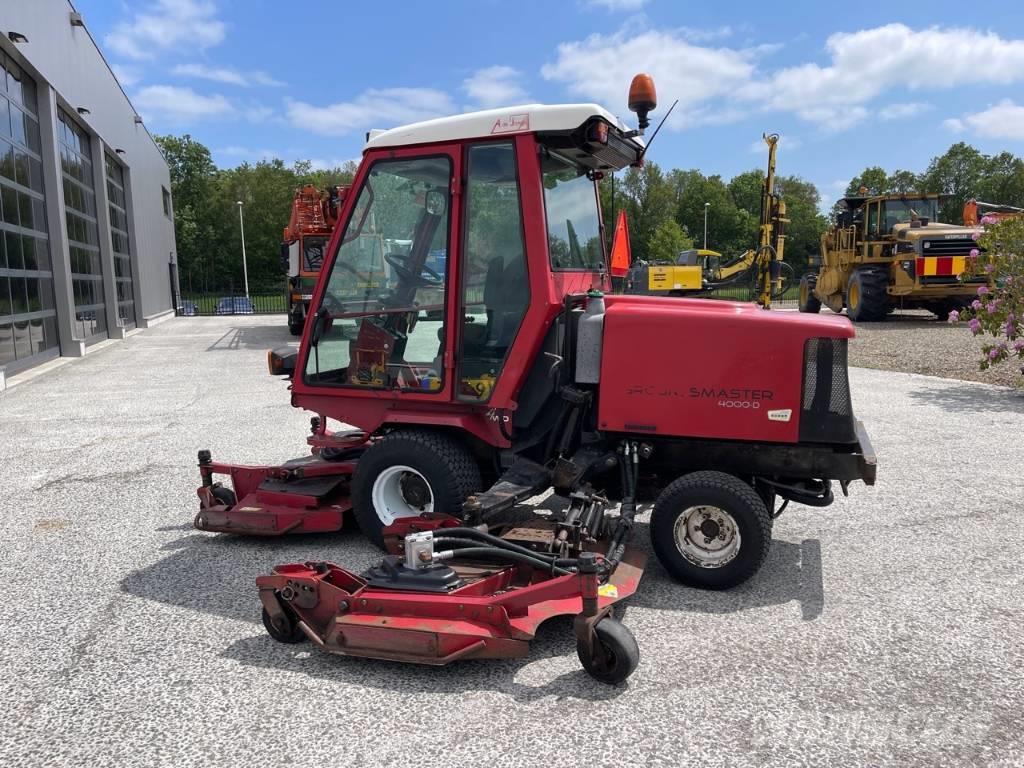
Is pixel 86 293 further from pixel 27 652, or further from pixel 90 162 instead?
pixel 27 652

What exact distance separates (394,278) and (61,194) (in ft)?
45.7

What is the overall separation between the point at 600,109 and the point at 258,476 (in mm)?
2991

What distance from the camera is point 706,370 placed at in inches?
149

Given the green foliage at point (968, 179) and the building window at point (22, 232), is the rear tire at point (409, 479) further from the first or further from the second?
the green foliage at point (968, 179)

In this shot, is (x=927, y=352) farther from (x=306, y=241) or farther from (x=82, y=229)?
(x=82, y=229)

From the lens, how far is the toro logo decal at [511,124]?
4039 millimetres

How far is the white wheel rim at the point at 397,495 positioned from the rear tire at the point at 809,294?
71.5 ft

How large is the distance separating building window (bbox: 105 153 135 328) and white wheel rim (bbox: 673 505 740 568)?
2108cm

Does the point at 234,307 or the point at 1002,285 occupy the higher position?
the point at 1002,285

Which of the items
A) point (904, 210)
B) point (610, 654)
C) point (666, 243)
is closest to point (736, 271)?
point (904, 210)

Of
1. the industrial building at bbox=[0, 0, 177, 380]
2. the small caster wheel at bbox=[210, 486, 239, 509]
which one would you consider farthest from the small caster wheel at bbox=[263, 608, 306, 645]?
the industrial building at bbox=[0, 0, 177, 380]

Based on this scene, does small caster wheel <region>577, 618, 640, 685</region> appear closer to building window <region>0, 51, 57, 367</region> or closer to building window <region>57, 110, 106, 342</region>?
building window <region>0, 51, 57, 367</region>

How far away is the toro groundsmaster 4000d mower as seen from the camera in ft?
11.1

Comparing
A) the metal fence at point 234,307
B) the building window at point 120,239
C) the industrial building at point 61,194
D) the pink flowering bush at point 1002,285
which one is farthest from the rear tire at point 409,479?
the metal fence at point 234,307
